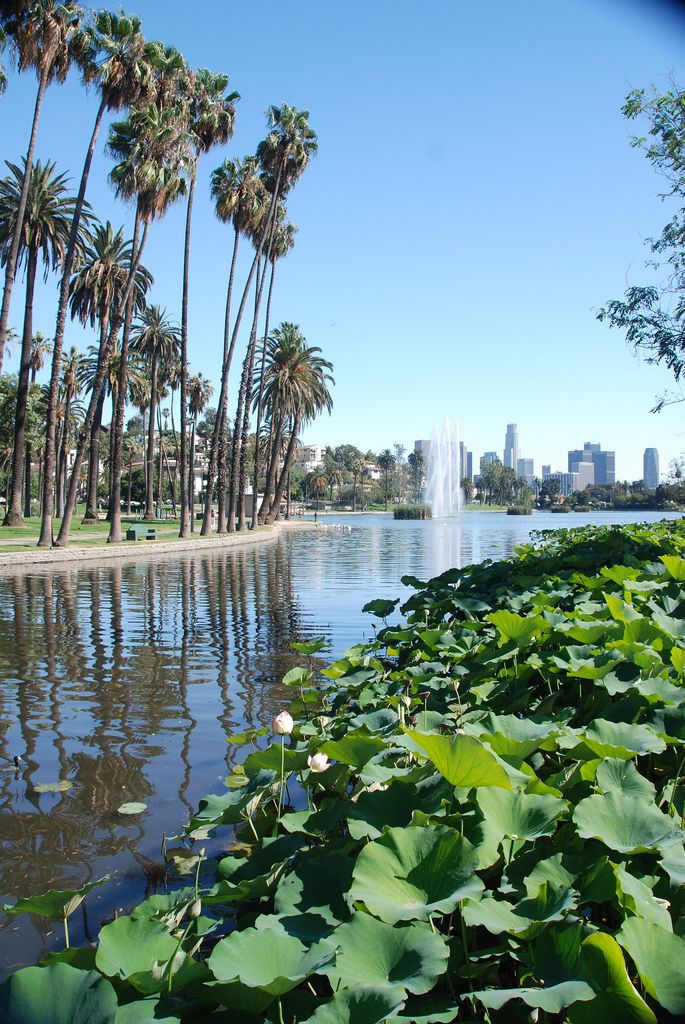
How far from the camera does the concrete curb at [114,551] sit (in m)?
22.2

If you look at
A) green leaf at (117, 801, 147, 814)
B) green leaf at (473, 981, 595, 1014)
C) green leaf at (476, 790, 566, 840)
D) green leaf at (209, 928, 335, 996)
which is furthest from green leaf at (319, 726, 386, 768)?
green leaf at (117, 801, 147, 814)

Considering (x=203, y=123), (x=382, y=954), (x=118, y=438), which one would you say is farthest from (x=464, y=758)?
(x=203, y=123)

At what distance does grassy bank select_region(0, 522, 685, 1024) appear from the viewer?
5.03 feet

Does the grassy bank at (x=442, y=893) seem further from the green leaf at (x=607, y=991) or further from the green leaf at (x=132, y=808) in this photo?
the green leaf at (x=132, y=808)

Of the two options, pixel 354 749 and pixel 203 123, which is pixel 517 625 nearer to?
pixel 354 749

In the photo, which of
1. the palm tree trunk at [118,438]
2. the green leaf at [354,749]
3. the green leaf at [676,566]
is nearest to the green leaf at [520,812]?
the green leaf at [354,749]

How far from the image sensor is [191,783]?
5.27 meters

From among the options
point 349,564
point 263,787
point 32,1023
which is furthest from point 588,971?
point 349,564

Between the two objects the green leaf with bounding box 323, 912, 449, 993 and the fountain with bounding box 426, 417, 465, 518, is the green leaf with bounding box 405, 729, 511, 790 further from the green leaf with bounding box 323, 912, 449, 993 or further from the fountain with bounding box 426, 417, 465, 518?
the fountain with bounding box 426, 417, 465, 518

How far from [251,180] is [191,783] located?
39423mm

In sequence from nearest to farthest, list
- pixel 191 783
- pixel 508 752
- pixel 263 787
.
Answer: pixel 508 752
pixel 263 787
pixel 191 783

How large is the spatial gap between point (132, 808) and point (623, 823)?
3368 mm

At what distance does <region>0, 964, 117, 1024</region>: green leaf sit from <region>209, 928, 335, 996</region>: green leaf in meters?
0.24

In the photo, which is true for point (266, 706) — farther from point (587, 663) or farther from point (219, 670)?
point (587, 663)
